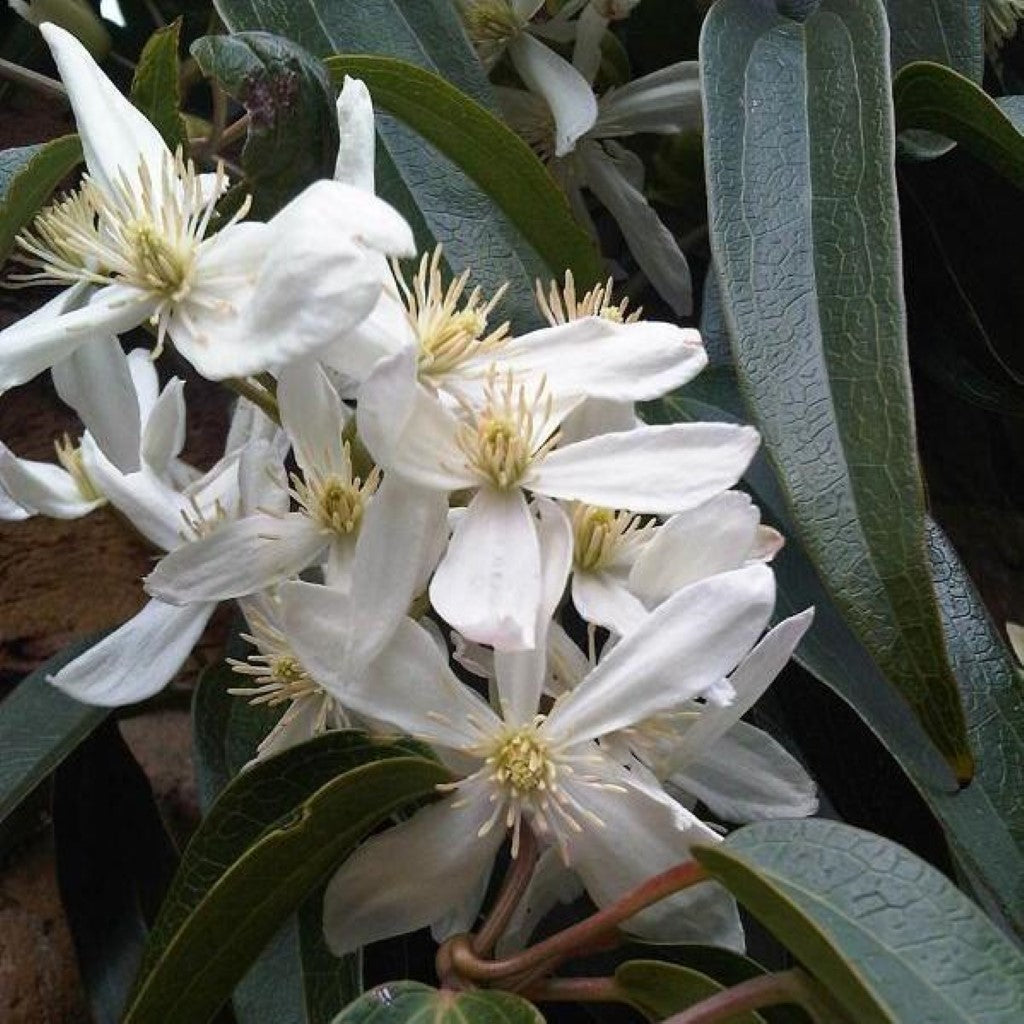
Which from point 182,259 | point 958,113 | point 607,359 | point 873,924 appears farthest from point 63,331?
point 958,113

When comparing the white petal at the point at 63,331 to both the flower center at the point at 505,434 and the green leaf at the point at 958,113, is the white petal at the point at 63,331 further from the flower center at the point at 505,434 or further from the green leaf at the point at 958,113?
the green leaf at the point at 958,113

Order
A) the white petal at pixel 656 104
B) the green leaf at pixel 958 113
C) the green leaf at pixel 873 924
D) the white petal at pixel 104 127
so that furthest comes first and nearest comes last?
the white petal at pixel 656 104 < the green leaf at pixel 958 113 < the white petal at pixel 104 127 < the green leaf at pixel 873 924

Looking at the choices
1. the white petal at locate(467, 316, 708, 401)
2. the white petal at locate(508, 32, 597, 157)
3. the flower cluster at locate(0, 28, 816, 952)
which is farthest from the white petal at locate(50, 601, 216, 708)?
the white petal at locate(508, 32, 597, 157)

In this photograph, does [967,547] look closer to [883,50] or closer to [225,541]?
[883,50]

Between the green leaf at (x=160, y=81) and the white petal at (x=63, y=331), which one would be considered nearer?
the white petal at (x=63, y=331)

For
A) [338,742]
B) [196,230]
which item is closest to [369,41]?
[196,230]

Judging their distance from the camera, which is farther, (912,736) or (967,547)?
(967,547)

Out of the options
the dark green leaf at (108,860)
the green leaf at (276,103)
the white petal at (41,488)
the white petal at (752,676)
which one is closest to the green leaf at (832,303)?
the white petal at (752,676)
